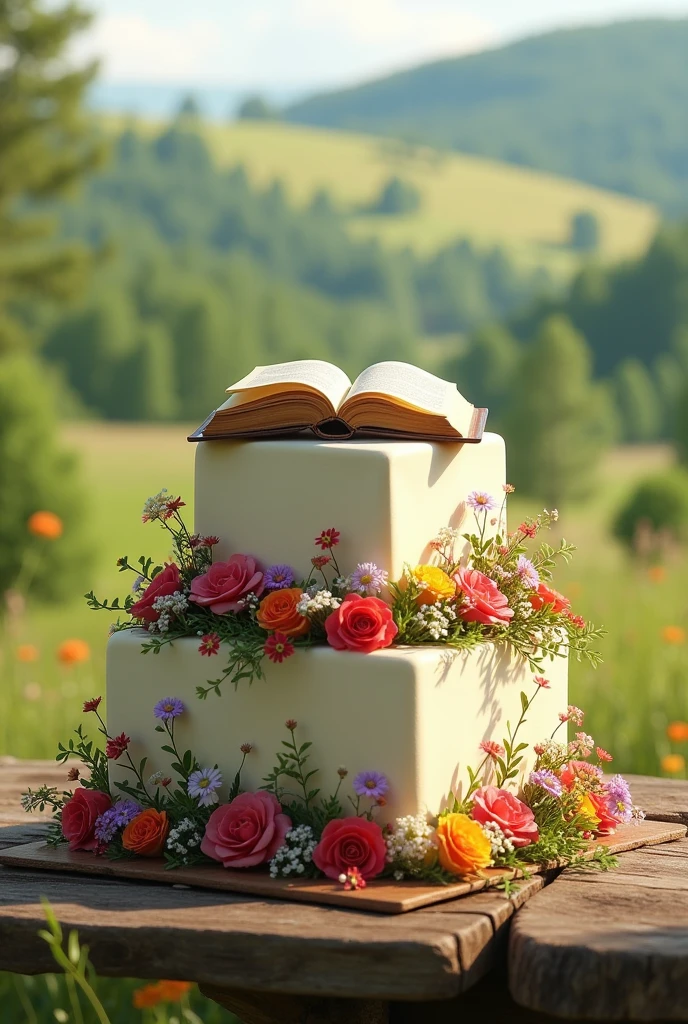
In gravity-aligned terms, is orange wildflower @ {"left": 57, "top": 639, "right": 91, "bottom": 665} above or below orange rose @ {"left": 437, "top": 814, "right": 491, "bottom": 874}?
above

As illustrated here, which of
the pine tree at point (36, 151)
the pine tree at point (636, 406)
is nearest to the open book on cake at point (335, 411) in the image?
the pine tree at point (36, 151)

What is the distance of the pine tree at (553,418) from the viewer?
26734mm

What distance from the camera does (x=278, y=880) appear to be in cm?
211

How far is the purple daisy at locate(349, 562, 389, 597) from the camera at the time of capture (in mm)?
2195

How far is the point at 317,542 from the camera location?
223 centimetres

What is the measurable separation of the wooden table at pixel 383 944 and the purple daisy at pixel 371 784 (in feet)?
0.71

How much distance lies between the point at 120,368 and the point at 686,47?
6961cm

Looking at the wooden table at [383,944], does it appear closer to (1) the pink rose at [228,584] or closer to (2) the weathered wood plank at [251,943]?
(2) the weathered wood plank at [251,943]

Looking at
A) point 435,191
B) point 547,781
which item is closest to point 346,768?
point 547,781

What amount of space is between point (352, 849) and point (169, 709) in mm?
450

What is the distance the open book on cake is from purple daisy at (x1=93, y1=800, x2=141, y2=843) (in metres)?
0.73

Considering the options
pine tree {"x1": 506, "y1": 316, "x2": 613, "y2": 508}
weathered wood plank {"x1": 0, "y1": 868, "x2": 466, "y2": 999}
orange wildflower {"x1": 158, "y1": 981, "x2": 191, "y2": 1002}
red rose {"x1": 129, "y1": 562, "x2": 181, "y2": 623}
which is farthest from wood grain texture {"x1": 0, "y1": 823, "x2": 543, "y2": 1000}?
pine tree {"x1": 506, "y1": 316, "x2": 613, "y2": 508}

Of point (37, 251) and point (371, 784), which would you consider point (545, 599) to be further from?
point (37, 251)

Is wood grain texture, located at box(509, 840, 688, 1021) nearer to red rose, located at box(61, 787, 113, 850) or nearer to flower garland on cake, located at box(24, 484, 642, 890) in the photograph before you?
flower garland on cake, located at box(24, 484, 642, 890)
